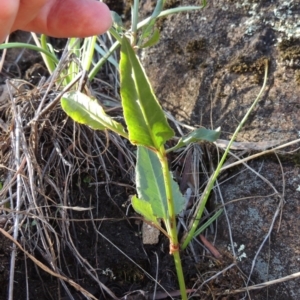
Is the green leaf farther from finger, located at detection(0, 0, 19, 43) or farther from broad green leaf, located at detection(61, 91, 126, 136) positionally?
finger, located at detection(0, 0, 19, 43)

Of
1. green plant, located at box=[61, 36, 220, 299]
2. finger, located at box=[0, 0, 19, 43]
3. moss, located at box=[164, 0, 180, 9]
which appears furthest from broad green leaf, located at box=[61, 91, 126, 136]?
moss, located at box=[164, 0, 180, 9]

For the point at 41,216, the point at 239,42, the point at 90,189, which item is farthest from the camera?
the point at 239,42

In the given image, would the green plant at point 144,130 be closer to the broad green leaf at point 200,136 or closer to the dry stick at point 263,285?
the broad green leaf at point 200,136

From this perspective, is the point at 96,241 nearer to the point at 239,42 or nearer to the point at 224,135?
the point at 224,135

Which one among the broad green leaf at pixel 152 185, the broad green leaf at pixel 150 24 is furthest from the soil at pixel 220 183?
the broad green leaf at pixel 150 24

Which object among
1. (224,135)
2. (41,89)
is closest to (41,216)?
(41,89)

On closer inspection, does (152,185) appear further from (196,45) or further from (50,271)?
(196,45)
